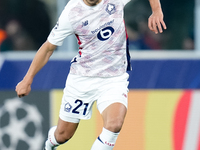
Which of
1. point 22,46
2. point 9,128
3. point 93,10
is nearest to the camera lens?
point 93,10

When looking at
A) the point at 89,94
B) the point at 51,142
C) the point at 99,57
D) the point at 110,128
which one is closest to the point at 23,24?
the point at 51,142

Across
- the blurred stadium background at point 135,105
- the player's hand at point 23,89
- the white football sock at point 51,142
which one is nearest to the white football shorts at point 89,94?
the white football sock at point 51,142

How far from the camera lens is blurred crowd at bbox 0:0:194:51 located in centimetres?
730

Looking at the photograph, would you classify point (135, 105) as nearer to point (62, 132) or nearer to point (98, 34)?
point (62, 132)

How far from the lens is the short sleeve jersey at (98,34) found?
473cm

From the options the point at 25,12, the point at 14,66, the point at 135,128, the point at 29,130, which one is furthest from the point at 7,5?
the point at 135,128

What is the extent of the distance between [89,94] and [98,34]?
585 millimetres

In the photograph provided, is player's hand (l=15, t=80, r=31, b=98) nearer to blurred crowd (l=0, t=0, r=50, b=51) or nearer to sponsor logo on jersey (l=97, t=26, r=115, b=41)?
sponsor logo on jersey (l=97, t=26, r=115, b=41)

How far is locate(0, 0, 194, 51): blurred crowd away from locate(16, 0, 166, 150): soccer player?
236 cm

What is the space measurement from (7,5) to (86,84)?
113 inches

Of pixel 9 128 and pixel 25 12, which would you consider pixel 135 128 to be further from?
pixel 25 12

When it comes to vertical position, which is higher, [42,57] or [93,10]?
[93,10]

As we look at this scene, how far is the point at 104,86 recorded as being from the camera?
193 inches

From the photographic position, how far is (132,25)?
757 centimetres
